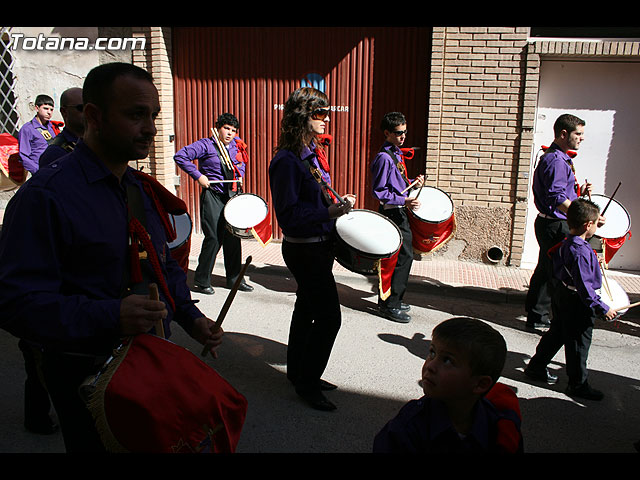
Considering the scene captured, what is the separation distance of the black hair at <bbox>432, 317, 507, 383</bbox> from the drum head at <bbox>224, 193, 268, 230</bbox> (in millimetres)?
3908

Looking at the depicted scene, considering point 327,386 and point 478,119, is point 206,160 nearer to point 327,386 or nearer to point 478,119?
point 327,386

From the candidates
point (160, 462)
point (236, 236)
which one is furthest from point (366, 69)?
point (160, 462)

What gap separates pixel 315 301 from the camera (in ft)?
11.7

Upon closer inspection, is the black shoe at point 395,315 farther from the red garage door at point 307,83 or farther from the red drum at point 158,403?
the red drum at point 158,403

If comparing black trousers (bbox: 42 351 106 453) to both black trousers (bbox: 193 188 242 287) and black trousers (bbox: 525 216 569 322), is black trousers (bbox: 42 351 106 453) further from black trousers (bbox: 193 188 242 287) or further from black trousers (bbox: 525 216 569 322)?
black trousers (bbox: 193 188 242 287)

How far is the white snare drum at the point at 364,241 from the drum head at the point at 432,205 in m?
1.09

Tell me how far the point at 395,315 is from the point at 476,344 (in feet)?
11.5

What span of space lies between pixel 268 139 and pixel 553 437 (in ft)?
19.5

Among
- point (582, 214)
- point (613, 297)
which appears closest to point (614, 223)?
point (613, 297)

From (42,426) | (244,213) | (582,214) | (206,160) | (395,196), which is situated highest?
(206,160)

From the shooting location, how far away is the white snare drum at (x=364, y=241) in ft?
12.5

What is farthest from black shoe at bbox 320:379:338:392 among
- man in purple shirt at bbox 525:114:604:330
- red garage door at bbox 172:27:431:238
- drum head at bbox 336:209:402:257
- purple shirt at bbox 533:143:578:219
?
red garage door at bbox 172:27:431:238

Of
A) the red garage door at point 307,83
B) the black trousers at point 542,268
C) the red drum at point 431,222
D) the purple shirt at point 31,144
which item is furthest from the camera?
the red garage door at point 307,83

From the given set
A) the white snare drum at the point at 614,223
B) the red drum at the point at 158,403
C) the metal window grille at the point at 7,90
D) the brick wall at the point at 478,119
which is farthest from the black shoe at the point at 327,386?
the metal window grille at the point at 7,90
